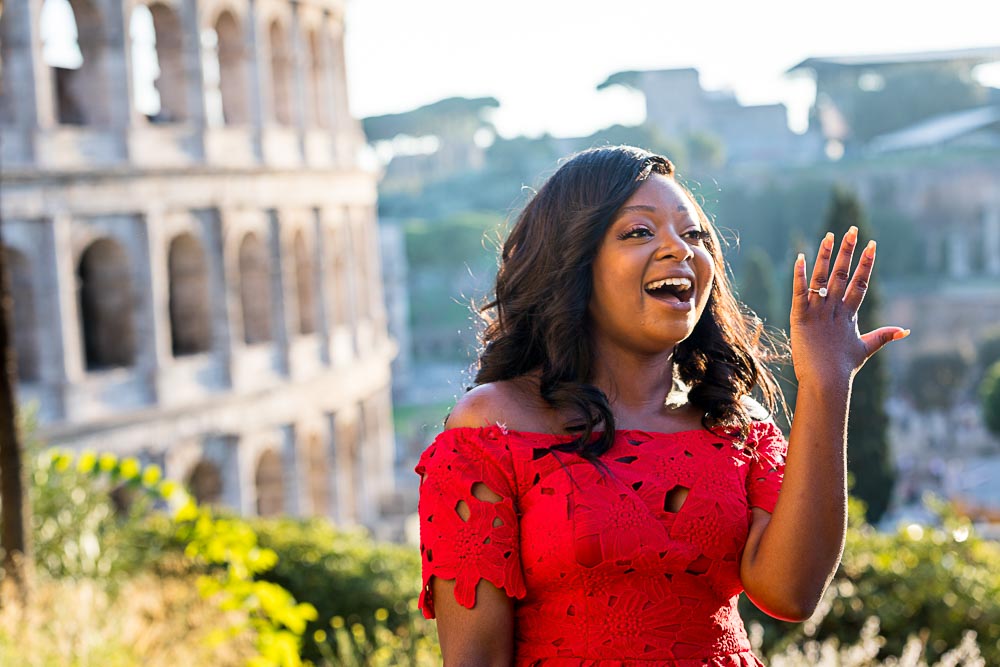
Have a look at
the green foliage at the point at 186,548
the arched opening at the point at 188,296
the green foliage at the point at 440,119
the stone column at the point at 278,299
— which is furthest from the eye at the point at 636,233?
the green foliage at the point at 440,119

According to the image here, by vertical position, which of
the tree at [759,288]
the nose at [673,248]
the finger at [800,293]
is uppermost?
the nose at [673,248]

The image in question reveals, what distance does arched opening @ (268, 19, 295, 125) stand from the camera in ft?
73.5

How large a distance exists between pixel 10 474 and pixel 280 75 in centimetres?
1682

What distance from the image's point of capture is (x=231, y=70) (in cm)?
2117

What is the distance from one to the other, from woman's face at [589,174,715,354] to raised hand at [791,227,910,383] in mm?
208

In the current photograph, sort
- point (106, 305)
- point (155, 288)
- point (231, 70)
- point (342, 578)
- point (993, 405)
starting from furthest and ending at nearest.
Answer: point (993, 405) < point (231, 70) < point (106, 305) < point (155, 288) < point (342, 578)

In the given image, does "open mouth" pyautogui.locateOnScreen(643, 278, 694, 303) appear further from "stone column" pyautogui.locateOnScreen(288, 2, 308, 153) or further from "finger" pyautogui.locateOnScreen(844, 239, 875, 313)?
"stone column" pyautogui.locateOnScreen(288, 2, 308, 153)

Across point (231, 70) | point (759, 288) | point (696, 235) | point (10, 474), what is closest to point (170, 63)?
point (231, 70)

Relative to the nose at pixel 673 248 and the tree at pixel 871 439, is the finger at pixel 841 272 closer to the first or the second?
the nose at pixel 673 248

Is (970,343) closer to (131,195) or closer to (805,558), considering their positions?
(131,195)

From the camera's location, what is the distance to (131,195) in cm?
1883

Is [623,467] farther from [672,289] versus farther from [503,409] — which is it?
[672,289]

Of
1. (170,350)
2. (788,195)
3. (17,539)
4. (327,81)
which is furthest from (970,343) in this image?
(17,539)

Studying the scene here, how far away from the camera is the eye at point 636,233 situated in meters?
2.56
